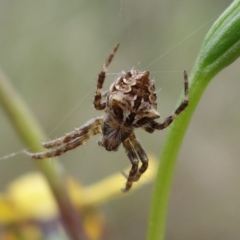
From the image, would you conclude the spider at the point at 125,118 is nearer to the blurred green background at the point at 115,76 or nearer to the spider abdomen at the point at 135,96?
Result: the spider abdomen at the point at 135,96

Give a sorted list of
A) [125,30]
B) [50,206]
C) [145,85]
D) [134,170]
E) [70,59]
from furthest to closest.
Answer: [70,59] < [125,30] < [50,206] < [134,170] < [145,85]

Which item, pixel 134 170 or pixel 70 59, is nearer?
pixel 134 170

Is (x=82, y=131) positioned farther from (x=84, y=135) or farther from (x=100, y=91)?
(x=100, y=91)

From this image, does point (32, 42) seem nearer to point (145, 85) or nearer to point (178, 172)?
point (178, 172)

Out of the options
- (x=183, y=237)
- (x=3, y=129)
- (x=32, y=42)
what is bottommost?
(x=183, y=237)

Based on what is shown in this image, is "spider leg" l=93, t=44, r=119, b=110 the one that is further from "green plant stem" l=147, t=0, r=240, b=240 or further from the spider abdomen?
"green plant stem" l=147, t=0, r=240, b=240

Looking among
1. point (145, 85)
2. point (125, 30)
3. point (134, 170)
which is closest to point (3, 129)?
point (125, 30)

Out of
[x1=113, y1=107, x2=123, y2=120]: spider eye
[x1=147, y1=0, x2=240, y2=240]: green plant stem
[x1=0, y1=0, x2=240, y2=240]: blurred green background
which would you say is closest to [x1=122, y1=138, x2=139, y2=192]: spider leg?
[x1=113, y1=107, x2=123, y2=120]: spider eye
